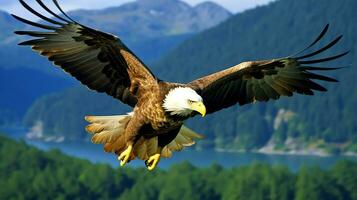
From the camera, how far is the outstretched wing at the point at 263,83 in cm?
928

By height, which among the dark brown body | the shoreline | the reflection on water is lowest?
the dark brown body

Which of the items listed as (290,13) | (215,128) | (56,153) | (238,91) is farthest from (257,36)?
(238,91)

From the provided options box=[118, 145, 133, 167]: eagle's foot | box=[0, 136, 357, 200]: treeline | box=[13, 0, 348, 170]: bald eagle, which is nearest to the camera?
box=[13, 0, 348, 170]: bald eagle

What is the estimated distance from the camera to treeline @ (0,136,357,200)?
60812 millimetres

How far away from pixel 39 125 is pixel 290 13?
5157 centimetres

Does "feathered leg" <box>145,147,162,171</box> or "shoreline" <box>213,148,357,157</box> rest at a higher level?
"shoreline" <box>213,148,357,157</box>

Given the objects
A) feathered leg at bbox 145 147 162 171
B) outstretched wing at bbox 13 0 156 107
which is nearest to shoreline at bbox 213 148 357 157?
outstretched wing at bbox 13 0 156 107

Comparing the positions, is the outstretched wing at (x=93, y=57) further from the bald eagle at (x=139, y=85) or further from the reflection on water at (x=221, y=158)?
the reflection on water at (x=221, y=158)

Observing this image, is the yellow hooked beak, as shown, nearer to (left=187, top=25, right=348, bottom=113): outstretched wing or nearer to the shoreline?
(left=187, top=25, right=348, bottom=113): outstretched wing

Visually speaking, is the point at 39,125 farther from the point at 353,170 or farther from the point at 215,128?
the point at 353,170

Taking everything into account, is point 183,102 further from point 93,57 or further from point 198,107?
point 93,57

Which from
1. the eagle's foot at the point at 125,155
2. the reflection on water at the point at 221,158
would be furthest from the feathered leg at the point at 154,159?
the reflection on water at the point at 221,158

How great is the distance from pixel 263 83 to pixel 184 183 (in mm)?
53407

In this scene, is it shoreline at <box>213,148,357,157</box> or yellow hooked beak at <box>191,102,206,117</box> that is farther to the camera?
shoreline at <box>213,148,357,157</box>
